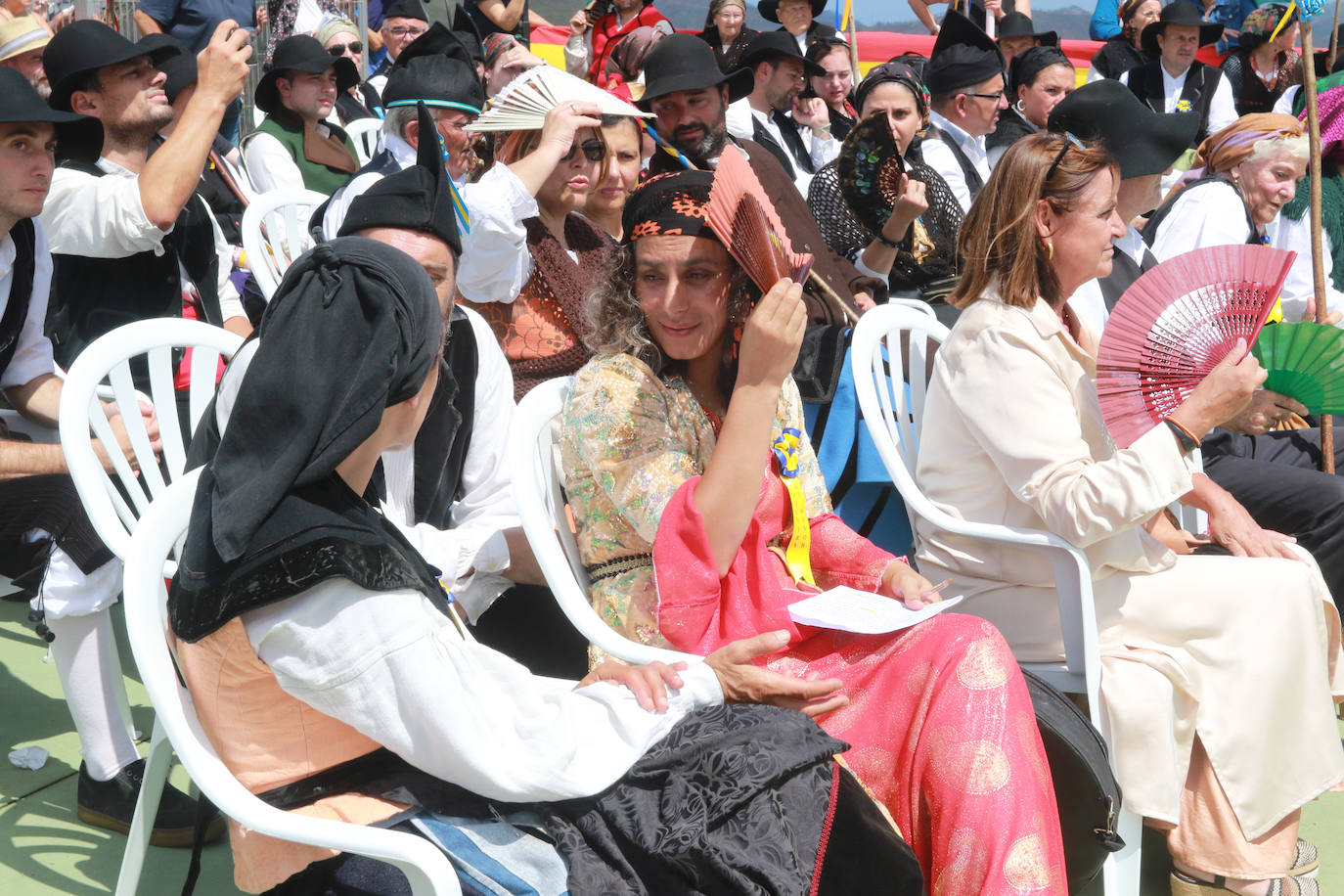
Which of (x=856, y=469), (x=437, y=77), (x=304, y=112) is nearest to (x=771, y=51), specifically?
(x=437, y=77)

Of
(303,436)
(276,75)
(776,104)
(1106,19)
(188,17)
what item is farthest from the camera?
(1106,19)

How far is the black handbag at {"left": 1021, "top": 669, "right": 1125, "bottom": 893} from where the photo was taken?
2.31 meters

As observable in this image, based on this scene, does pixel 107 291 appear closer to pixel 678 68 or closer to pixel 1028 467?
pixel 678 68

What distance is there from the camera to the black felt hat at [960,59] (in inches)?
228

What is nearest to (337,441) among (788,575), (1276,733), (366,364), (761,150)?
(366,364)

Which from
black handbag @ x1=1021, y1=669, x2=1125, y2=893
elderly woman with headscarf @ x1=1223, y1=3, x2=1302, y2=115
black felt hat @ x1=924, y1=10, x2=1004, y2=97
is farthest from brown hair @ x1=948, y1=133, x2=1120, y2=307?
elderly woman with headscarf @ x1=1223, y1=3, x2=1302, y2=115

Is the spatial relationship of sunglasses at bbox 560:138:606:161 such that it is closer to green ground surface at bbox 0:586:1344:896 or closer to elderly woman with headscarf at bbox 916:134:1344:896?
elderly woman with headscarf at bbox 916:134:1344:896

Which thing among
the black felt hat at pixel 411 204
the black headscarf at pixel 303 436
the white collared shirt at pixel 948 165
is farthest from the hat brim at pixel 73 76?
the white collared shirt at pixel 948 165

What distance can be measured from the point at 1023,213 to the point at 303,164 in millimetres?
3901

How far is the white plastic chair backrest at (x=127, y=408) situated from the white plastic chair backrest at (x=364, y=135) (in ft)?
12.3

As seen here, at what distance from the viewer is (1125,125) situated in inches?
140

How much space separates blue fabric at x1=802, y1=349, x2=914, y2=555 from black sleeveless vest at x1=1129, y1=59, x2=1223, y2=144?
5.95 m

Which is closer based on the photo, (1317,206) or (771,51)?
(1317,206)

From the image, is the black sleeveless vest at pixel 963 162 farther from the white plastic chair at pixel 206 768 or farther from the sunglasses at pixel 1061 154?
the white plastic chair at pixel 206 768
